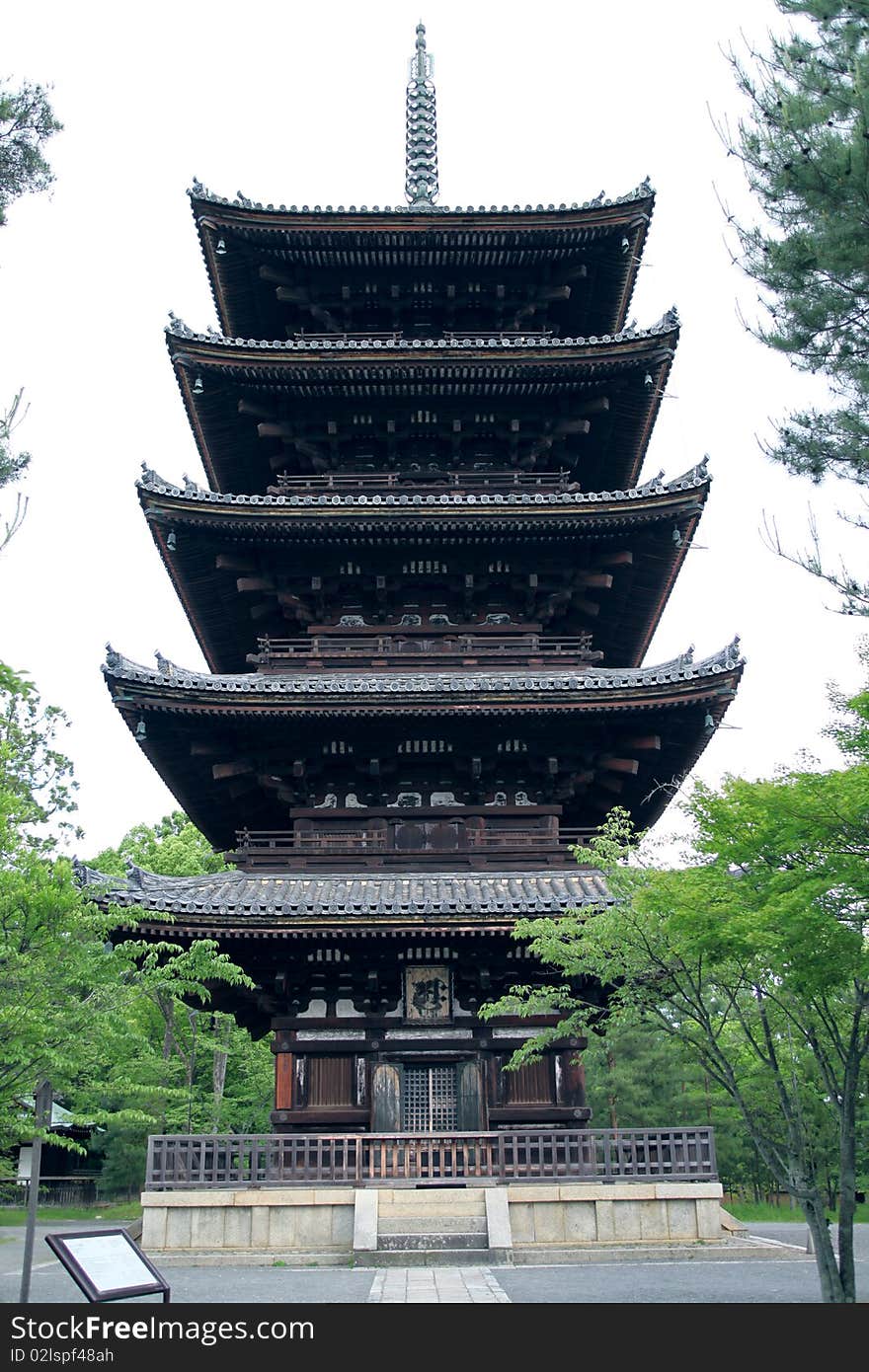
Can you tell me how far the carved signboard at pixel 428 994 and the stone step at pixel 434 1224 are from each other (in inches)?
136

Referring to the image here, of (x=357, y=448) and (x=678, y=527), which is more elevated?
(x=357, y=448)

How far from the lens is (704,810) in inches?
449

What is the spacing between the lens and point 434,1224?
1581 cm

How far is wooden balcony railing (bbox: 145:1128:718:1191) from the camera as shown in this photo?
1669 cm

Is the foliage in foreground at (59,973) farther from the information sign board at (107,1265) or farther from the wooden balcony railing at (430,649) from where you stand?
the wooden balcony railing at (430,649)

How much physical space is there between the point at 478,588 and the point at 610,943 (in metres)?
11.3

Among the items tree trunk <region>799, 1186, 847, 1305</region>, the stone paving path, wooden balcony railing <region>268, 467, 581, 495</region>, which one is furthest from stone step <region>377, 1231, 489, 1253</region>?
wooden balcony railing <region>268, 467, 581, 495</region>

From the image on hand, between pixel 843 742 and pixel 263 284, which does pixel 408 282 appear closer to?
pixel 263 284

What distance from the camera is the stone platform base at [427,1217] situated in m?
15.9

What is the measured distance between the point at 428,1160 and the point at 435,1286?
4.55 m

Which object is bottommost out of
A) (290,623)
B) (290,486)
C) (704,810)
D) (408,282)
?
(704,810)

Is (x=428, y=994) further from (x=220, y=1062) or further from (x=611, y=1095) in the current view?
(x=611, y=1095)

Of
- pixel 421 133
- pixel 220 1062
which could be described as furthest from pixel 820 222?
pixel 220 1062
